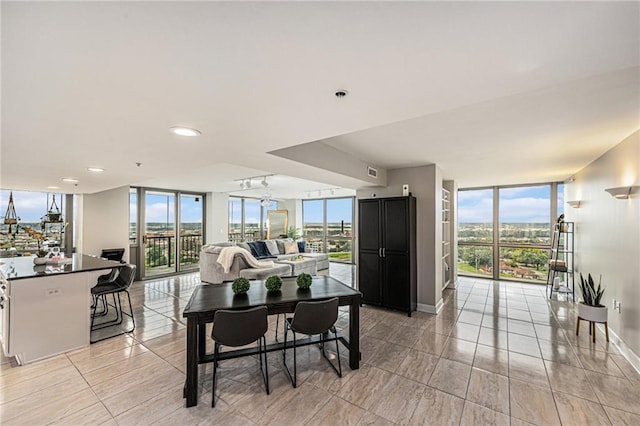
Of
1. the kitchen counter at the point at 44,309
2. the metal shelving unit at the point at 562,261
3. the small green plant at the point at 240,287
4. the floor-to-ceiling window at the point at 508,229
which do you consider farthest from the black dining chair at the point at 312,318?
the floor-to-ceiling window at the point at 508,229

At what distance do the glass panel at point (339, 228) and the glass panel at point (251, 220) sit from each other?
8.39 ft

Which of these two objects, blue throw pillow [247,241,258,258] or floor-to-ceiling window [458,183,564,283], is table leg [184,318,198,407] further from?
floor-to-ceiling window [458,183,564,283]

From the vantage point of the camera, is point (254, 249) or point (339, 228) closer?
point (254, 249)

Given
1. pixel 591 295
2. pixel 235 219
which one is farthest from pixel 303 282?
pixel 235 219

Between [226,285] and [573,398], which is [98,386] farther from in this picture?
[573,398]

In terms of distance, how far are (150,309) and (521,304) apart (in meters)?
6.41

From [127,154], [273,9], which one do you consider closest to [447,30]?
[273,9]

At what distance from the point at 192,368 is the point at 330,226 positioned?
26.6ft

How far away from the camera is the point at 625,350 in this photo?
→ 302 cm

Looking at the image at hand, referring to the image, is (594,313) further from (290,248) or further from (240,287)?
(290,248)

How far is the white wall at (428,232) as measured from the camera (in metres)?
4.49

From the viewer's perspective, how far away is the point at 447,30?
0.97m

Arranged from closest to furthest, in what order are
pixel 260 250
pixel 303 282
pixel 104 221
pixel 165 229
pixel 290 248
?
pixel 303 282 < pixel 104 221 < pixel 165 229 < pixel 260 250 < pixel 290 248

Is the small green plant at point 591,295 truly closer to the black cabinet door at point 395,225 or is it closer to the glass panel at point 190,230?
the black cabinet door at point 395,225
